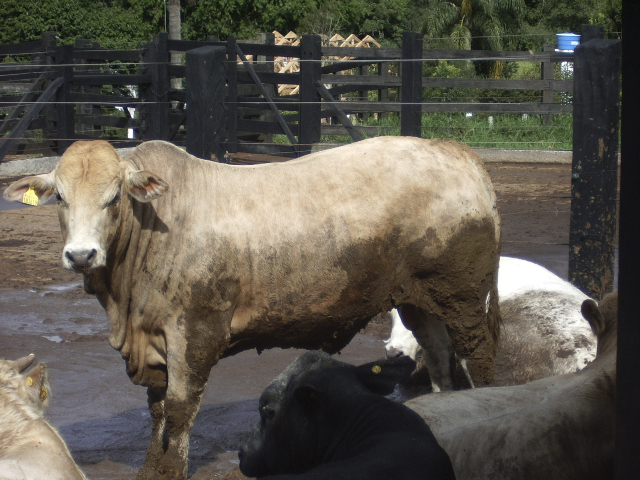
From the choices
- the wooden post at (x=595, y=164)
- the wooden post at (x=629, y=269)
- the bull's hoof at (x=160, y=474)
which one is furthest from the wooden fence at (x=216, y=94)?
the wooden post at (x=629, y=269)

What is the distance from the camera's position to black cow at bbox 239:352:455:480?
303 centimetres

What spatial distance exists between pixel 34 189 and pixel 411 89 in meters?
8.62

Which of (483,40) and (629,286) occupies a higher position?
(483,40)

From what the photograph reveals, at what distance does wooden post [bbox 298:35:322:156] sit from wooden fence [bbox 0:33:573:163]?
0.02 m

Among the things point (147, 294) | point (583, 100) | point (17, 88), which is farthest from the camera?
point (17, 88)

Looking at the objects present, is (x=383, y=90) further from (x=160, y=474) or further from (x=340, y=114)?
(x=160, y=474)

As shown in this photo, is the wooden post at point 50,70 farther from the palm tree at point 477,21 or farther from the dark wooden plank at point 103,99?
the palm tree at point 477,21

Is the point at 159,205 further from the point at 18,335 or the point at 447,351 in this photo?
the point at 18,335

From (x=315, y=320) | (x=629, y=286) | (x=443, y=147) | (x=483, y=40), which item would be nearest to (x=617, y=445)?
(x=629, y=286)

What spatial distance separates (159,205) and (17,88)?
44.4 ft

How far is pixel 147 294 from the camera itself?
457 centimetres

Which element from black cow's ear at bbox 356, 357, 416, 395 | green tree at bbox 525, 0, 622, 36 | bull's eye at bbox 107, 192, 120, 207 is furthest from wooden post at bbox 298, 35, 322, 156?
green tree at bbox 525, 0, 622, 36

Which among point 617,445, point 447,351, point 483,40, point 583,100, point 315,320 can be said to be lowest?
point 447,351

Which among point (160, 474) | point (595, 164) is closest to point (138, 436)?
point (160, 474)
